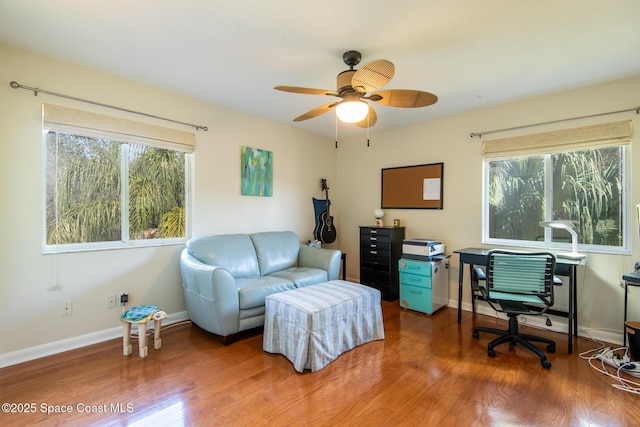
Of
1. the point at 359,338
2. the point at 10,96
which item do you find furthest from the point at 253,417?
the point at 10,96

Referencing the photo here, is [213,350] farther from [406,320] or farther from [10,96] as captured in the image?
[10,96]

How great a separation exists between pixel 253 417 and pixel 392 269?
267 cm

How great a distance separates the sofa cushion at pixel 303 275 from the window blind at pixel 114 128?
1688 mm

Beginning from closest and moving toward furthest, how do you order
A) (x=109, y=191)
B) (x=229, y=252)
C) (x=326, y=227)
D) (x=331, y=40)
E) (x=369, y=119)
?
(x=331, y=40), (x=369, y=119), (x=109, y=191), (x=229, y=252), (x=326, y=227)

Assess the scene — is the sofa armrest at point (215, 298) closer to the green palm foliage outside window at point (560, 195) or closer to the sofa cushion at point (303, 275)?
the sofa cushion at point (303, 275)

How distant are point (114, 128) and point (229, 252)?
1.56m

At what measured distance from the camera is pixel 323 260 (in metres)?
3.57

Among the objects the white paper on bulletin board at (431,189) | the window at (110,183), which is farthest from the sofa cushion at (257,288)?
the white paper on bulletin board at (431,189)

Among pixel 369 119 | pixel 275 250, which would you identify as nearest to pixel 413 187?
pixel 369 119

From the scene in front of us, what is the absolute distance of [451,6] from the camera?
176 centimetres

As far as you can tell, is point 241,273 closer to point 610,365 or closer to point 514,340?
point 514,340

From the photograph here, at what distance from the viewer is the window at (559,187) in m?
2.79

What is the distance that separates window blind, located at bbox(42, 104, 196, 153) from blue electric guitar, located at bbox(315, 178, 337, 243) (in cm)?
213

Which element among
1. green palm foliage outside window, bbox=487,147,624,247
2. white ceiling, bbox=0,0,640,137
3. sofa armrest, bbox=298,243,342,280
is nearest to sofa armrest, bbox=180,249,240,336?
sofa armrest, bbox=298,243,342,280
